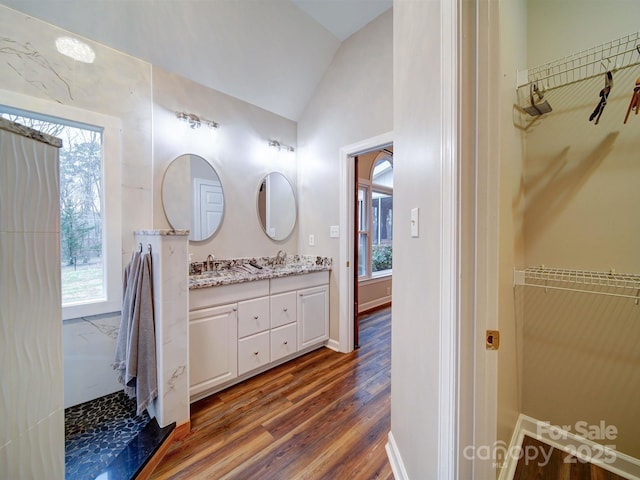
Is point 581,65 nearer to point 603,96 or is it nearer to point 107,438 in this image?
point 603,96

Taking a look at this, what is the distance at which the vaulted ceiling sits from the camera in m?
1.67

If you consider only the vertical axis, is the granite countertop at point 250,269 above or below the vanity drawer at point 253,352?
above

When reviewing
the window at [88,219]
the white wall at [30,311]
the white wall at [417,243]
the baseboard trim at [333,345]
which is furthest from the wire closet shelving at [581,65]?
the window at [88,219]

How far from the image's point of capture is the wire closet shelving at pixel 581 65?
122cm

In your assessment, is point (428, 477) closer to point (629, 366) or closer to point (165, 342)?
point (629, 366)

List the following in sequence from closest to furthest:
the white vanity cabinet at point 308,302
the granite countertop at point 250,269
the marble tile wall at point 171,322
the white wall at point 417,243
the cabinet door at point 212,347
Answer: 1. the white wall at point 417,243
2. the marble tile wall at point 171,322
3. the cabinet door at point 212,347
4. the granite countertop at point 250,269
5. the white vanity cabinet at point 308,302

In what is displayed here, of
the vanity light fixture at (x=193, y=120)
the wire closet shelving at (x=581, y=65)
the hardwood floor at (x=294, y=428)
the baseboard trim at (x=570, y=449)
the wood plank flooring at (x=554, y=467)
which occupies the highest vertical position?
the vanity light fixture at (x=193, y=120)

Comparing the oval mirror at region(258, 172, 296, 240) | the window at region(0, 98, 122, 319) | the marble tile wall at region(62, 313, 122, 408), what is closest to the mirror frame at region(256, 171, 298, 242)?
the oval mirror at region(258, 172, 296, 240)

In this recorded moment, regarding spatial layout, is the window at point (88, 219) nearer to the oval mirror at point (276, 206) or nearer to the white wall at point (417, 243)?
the oval mirror at point (276, 206)

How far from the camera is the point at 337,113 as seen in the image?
260 centimetres

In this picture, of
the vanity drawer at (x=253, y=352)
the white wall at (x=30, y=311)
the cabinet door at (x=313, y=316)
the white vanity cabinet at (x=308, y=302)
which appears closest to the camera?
the white wall at (x=30, y=311)

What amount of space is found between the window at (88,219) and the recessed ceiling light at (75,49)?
0.37 meters

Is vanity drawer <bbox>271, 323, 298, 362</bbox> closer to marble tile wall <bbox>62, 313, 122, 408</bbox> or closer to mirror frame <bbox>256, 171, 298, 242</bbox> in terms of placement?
mirror frame <bbox>256, 171, 298, 242</bbox>

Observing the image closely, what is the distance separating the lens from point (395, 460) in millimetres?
1275
